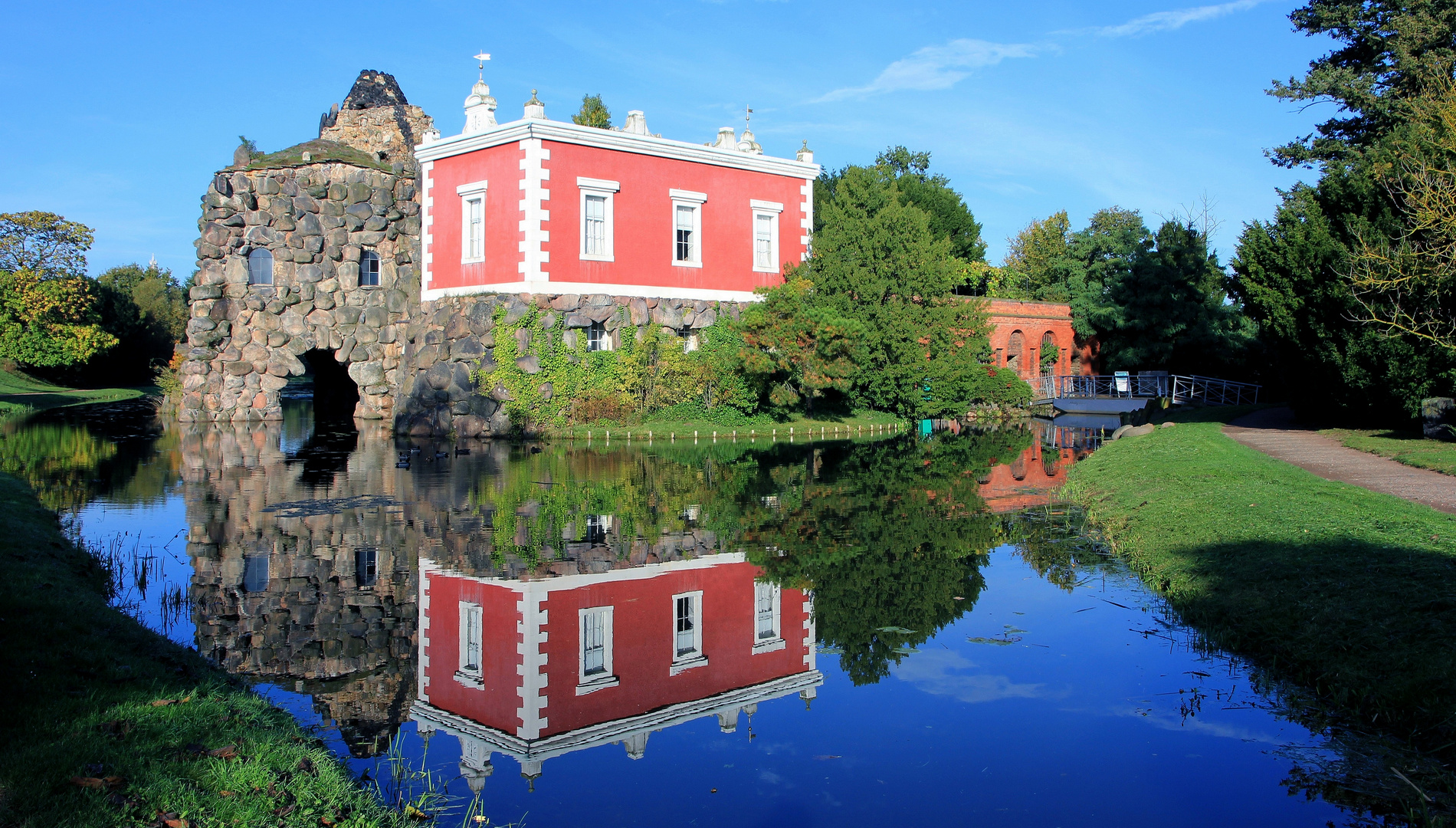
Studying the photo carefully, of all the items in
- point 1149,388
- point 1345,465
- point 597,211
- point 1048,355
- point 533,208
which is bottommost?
point 1345,465

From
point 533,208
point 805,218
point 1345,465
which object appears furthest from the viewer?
point 805,218

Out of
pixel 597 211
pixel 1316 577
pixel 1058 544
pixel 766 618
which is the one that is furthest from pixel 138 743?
pixel 597 211

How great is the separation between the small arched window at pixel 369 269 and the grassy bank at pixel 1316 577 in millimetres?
24547

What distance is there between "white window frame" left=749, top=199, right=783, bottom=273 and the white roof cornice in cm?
106

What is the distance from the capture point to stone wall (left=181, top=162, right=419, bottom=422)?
31.7m

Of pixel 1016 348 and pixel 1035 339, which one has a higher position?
pixel 1035 339

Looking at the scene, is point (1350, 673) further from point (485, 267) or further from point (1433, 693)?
point (485, 267)

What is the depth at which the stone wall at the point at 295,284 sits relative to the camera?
104 ft

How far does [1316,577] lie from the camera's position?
8781 millimetres

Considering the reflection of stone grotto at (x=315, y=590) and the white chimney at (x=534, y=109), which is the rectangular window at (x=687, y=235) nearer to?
the white chimney at (x=534, y=109)

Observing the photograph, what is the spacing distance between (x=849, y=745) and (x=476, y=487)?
1147 centimetres

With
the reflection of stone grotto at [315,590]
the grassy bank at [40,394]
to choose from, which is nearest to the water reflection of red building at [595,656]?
Answer: the reflection of stone grotto at [315,590]

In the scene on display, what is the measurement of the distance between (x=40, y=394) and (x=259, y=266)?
2269 centimetres

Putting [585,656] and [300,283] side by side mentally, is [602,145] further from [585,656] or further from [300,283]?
[585,656]
